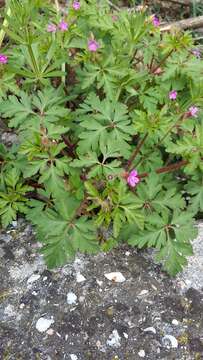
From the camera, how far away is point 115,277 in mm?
2592

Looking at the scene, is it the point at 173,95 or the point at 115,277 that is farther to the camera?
the point at 173,95

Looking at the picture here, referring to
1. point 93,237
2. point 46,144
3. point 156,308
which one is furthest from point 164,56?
point 156,308

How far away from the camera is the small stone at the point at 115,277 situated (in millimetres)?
2582

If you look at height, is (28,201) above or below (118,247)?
above

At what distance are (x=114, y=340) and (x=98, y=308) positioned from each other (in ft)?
0.59

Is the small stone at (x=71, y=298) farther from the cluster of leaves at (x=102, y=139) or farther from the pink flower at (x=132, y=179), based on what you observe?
the pink flower at (x=132, y=179)

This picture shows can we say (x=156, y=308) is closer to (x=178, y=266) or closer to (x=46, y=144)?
(x=178, y=266)

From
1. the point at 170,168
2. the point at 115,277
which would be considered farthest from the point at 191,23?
the point at 115,277

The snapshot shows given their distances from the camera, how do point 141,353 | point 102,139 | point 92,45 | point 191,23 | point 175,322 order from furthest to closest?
point 191,23, point 92,45, point 102,139, point 175,322, point 141,353

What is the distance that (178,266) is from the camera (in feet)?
8.05

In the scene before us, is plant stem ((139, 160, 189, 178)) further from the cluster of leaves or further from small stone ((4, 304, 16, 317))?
small stone ((4, 304, 16, 317))

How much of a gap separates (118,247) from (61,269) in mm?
332

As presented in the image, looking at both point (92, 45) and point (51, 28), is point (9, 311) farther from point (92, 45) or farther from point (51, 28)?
point (51, 28)

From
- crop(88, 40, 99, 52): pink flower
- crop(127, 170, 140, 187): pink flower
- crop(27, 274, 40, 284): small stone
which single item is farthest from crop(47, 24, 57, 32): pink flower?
crop(27, 274, 40, 284): small stone
